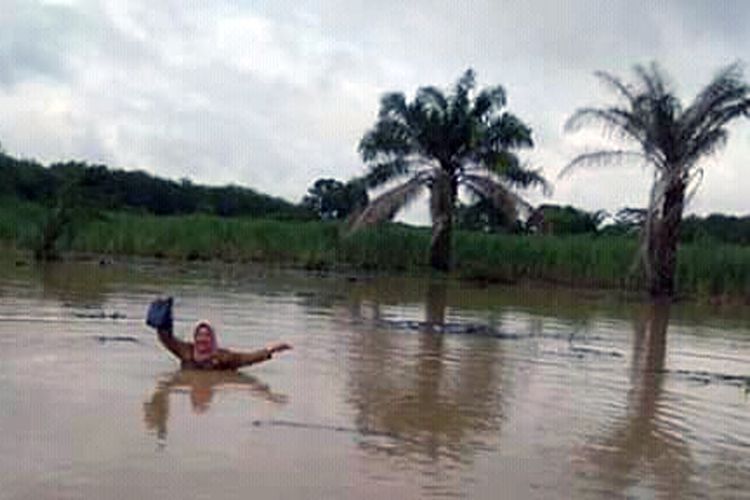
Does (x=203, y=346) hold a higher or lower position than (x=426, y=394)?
higher

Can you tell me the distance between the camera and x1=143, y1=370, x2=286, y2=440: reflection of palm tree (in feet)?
31.9

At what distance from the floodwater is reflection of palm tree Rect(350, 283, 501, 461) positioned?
3 centimetres

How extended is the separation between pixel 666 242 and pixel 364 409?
23.6 m

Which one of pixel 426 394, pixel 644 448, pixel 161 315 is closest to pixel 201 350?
pixel 161 315

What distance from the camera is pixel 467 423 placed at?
410 inches

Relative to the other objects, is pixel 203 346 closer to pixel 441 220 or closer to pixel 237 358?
pixel 237 358

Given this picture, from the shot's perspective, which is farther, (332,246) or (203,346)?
(332,246)

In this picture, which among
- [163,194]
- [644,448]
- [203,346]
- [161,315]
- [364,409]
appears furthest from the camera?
[163,194]

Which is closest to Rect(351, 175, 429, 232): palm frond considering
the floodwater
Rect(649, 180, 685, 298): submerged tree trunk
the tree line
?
Rect(649, 180, 685, 298): submerged tree trunk

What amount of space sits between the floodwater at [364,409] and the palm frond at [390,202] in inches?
672

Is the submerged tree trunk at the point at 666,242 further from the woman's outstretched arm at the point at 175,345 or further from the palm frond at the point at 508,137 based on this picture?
the woman's outstretched arm at the point at 175,345

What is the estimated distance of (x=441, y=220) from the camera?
39000mm

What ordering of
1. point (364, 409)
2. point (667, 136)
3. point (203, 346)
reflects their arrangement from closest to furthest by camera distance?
point (364, 409), point (203, 346), point (667, 136)

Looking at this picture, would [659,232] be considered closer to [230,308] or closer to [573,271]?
[573,271]
